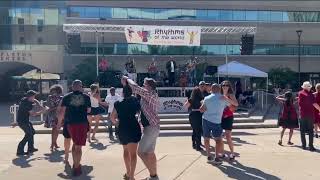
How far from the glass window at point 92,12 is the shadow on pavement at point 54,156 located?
2586 cm

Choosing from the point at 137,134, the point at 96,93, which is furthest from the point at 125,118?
the point at 96,93

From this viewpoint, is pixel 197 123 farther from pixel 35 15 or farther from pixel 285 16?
pixel 285 16

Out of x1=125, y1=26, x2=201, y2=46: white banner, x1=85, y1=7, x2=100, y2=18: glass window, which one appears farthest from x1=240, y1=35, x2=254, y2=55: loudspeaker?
x1=85, y1=7, x2=100, y2=18: glass window

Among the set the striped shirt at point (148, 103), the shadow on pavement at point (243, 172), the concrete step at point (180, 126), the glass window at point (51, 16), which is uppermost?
the glass window at point (51, 16)

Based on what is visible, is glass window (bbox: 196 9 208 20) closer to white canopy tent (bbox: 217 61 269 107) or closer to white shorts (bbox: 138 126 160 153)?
white canopy tent (bbox: 217 61 269 107)

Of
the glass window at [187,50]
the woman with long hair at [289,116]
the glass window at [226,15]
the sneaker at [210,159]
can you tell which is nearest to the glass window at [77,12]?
the glass window at [187,50]

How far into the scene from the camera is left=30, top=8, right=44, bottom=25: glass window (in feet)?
113

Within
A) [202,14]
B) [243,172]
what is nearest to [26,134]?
[243,172]

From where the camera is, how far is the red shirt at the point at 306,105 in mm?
11188

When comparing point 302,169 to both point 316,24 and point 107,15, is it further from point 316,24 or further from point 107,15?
point 316,24

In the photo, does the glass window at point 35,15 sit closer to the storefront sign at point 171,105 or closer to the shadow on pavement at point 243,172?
the storefront sign at point 171,105

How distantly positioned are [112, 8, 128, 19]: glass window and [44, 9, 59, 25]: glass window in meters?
4.52

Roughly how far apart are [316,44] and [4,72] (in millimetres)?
25665

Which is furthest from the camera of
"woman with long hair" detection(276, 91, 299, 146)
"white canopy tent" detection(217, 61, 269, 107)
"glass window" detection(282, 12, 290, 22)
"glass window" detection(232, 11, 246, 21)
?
"glass window" detection(282, 12, 290, 22)
